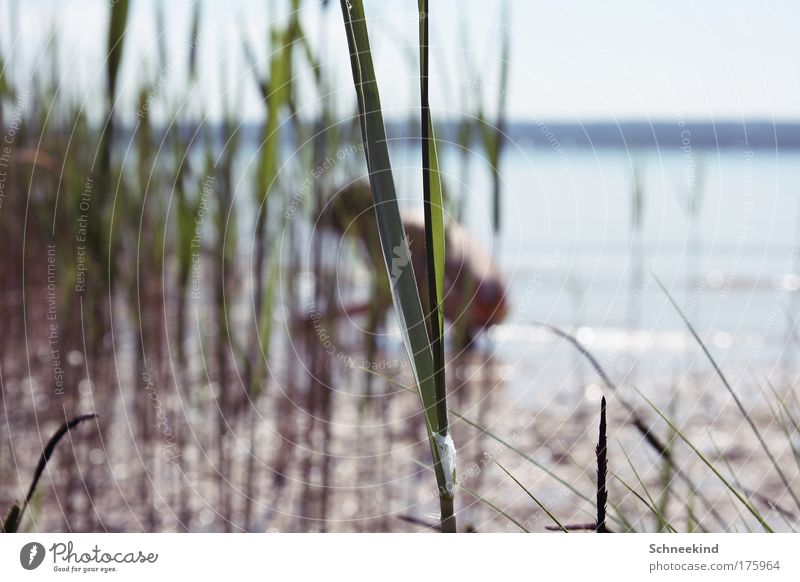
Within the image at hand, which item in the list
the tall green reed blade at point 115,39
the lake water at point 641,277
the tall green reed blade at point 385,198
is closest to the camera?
the tall green reed blade at point 385,198

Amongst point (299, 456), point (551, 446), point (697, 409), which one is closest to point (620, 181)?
point (697, 409)

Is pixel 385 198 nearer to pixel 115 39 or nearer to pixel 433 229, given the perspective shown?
pixel 433 229

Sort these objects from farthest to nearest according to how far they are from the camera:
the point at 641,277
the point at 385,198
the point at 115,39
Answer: the point at 641,277
the point at 115,39
the point at 385,198

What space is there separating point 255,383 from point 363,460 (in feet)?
1.10

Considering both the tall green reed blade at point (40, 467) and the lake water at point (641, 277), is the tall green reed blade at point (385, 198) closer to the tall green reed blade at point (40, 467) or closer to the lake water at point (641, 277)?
the tall green reed blade at point (40, 467)

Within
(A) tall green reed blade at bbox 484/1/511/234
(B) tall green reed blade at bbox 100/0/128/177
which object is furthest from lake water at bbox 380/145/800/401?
(B) tall green reed blade at bbox 100/0/128/177

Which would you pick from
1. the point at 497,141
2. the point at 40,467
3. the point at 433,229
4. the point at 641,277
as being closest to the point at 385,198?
the point at 433,229

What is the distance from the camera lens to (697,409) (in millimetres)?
1681

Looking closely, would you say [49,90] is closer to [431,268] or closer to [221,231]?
[221,231]

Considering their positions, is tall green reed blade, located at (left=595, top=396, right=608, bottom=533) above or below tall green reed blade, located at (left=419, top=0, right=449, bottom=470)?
below

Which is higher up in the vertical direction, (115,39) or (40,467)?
(115,39)

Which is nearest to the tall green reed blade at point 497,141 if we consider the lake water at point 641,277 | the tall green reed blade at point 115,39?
the lake water at point 641,277

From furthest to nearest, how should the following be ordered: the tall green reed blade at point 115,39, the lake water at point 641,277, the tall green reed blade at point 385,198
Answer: the lake water at point 641,277
the tall green reed blade at point 115,39
the tall green reed blade at point 385,198

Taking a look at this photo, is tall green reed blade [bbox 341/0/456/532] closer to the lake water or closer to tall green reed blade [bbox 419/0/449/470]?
tall green reed blade [bbox 419/0/449/470]
